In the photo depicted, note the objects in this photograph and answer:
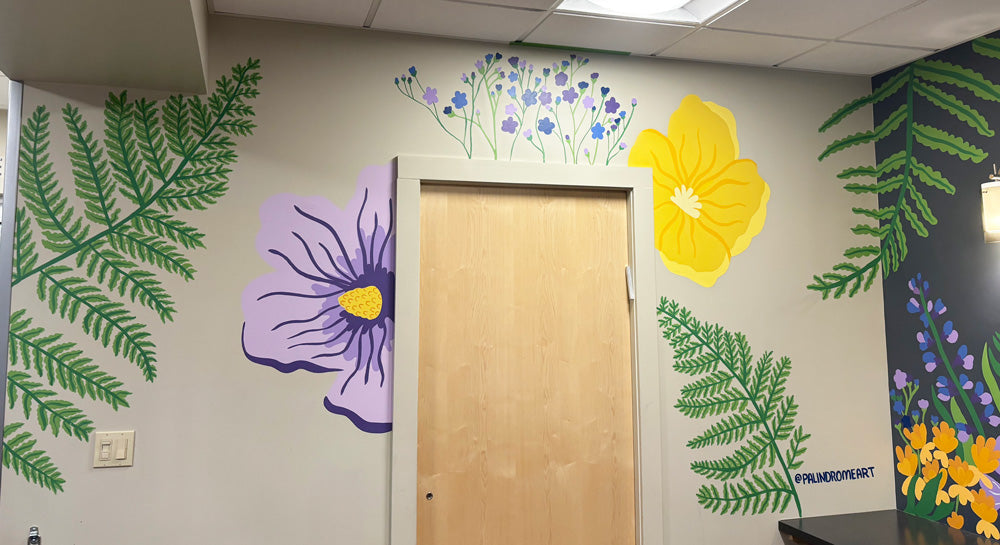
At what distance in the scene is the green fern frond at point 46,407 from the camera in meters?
1.88

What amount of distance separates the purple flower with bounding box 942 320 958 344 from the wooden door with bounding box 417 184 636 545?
1.12 metres

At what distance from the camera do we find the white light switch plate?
75.6 inches

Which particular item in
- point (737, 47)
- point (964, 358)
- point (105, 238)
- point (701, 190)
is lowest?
point (964, 358)

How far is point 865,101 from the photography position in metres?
2.70

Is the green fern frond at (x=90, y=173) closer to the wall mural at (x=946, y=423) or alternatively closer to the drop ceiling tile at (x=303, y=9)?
the drop ceiling tile at (x=303, y=9)

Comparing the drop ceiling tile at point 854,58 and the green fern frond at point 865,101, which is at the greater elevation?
the drop ceiling tile at point 854,58

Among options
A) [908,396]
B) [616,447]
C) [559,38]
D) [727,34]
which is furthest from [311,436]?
[908,396]

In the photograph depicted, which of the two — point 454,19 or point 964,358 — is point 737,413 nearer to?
point 964,358

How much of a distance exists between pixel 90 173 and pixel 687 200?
189 cm

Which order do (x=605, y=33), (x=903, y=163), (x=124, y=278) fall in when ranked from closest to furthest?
(x=124, y=278) < (x=605, y=33) < (x=903, y=163)

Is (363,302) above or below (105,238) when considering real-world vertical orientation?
below

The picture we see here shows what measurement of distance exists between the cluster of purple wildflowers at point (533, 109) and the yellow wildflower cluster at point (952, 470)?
1527mm

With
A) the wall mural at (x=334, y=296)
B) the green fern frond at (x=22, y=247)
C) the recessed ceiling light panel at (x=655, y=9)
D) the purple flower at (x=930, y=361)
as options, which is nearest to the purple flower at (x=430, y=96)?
the wall mural at (x=334, y=296)

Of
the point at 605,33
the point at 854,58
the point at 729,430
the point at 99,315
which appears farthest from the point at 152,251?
the point at 854,58
